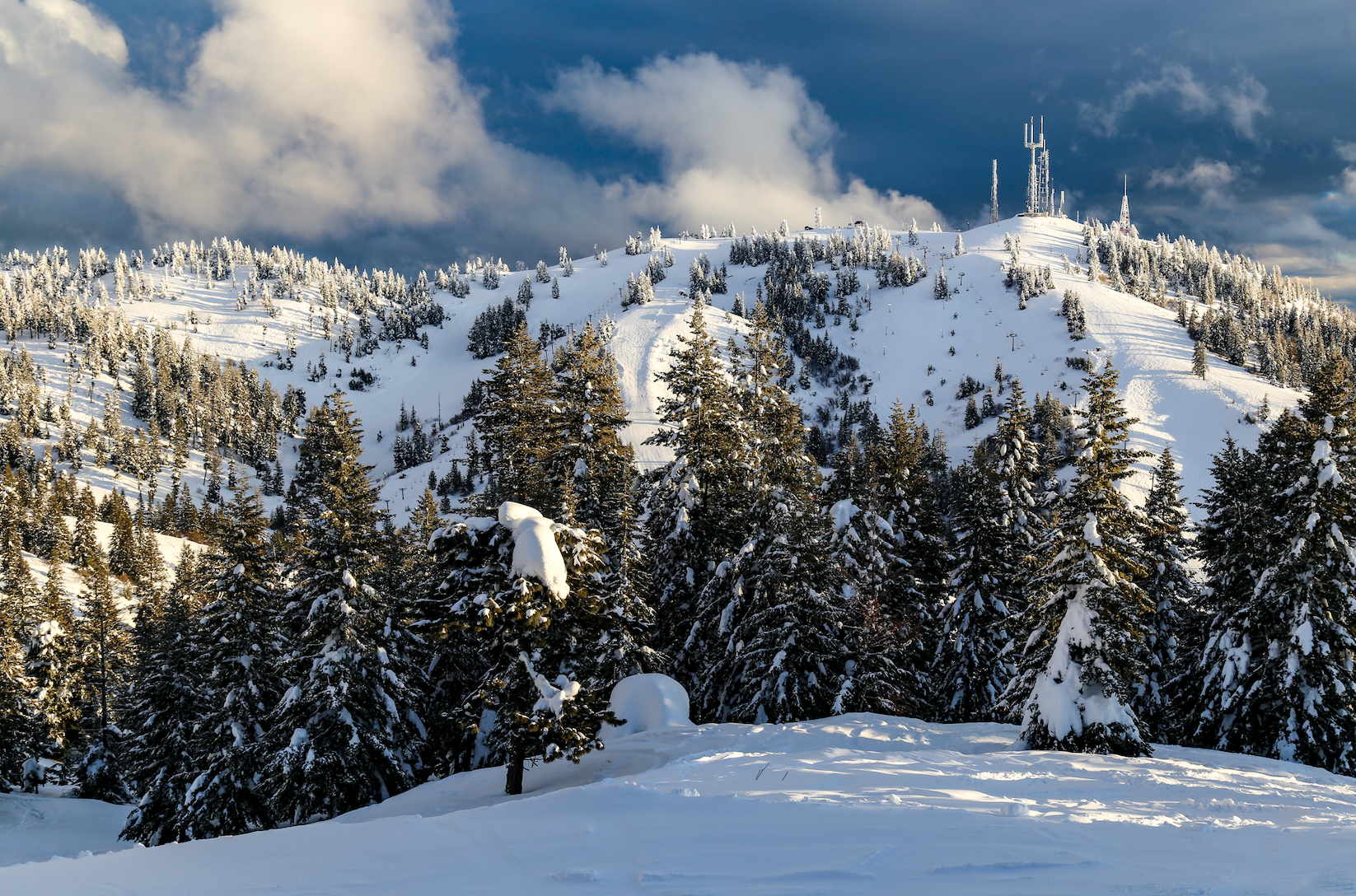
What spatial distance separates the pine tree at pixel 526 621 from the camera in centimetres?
1512

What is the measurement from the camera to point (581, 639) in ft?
54.7

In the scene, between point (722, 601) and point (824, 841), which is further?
point (722, 601)

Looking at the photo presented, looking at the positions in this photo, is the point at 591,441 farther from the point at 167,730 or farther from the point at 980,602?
the point at 167,730

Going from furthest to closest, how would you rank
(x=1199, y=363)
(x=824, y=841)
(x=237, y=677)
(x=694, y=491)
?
(x=1199, y=363), (x=694, y=491), (x=237, y=677), (x=824, y=841)

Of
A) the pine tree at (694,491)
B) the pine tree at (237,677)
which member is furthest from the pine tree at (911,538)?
the pine tree at (237,677)

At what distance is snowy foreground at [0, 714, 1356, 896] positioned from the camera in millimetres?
7168

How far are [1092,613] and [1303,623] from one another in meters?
7.03

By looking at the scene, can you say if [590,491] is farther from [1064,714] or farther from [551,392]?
[1064,714]

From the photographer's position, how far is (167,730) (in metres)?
29.5

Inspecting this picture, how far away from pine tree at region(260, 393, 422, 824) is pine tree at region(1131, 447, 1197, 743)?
28.1 metres

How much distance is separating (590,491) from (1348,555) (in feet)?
76.8

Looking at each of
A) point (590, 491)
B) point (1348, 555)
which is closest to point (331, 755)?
point (590, 491)

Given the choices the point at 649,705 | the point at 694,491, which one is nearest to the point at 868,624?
the point at 694,491

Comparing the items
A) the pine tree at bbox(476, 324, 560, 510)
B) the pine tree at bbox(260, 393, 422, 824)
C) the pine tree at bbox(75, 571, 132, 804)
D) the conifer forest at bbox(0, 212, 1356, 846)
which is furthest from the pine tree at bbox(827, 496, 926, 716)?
the pine tree at bbox(75, 571, 132, 804)
